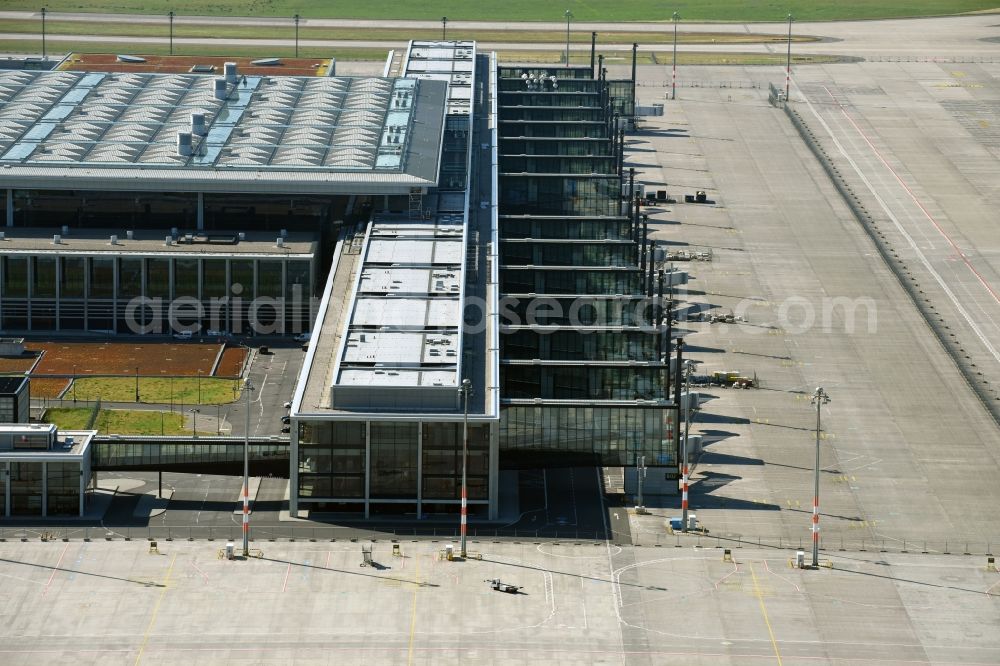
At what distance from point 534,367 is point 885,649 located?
149 ft

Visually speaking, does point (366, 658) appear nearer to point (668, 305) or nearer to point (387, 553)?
point (387, 553)

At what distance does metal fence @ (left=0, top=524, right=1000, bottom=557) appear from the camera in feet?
492

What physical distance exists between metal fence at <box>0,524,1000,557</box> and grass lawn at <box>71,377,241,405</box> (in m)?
24.9

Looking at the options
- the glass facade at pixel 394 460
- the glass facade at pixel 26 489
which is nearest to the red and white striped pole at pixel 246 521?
the glass facade at pixel 394 460

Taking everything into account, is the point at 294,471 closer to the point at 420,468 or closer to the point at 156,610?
the point at 420,468

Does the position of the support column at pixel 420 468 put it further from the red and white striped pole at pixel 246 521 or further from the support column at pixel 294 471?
the red and white striped pole at pixel 246 521

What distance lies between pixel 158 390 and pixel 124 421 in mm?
8808

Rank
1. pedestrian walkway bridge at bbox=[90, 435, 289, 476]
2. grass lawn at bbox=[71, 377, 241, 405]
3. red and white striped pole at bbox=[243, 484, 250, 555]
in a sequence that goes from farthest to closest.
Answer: grass lawn at bbox=[71, 377, 241, 405], pedestrian walkway bridge at bbox=[90, 435, 289, 476], red and white striped pole at bbox=[243, 484, 250, 555]

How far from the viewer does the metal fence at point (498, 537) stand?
150 meters

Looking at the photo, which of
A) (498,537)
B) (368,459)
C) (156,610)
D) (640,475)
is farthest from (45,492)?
(640,475)

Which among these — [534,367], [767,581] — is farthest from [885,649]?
[534,367]

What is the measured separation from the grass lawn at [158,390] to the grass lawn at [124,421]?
3.52m

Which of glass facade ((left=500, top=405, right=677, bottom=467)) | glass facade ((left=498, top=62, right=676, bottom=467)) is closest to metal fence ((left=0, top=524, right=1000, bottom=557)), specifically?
glass facade ((left=500, top=405, right=677, bottom=467))

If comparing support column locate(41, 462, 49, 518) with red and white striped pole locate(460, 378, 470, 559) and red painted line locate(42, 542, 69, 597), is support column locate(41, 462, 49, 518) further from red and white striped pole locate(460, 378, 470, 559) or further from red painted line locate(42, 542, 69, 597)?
red and white striped pole locate(460, 378, 470, 559)
